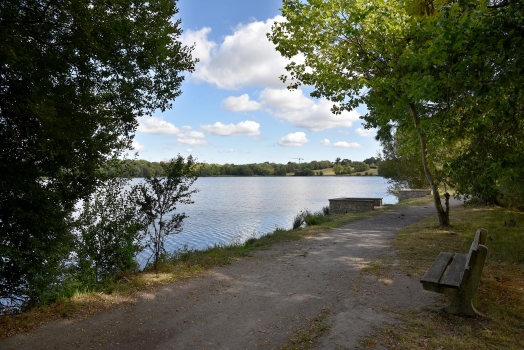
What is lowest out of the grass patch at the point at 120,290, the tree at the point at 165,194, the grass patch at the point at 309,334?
the grass patch at the point at 120,290

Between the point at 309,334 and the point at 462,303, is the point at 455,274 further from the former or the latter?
the point at 309,334

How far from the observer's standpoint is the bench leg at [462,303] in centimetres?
439

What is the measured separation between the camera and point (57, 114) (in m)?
5.30

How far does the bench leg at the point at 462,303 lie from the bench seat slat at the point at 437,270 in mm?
235

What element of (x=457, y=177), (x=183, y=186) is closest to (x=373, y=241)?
(x=457, y=177)

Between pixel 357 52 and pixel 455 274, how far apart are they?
9.30 metres

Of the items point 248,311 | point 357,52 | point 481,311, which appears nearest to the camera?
point 481,311

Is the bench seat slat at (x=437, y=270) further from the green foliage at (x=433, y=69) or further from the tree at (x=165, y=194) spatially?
the tree at (x=165, y=194)

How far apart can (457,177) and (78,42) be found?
8.67 metres

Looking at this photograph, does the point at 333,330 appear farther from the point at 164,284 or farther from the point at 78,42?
the point at 78,42

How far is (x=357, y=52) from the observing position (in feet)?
39.4

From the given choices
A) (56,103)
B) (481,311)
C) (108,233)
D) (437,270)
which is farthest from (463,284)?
(108,233)

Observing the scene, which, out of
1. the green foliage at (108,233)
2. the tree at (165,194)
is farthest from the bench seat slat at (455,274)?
the green foliage at (108,233)

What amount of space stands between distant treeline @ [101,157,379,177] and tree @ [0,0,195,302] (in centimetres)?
116
